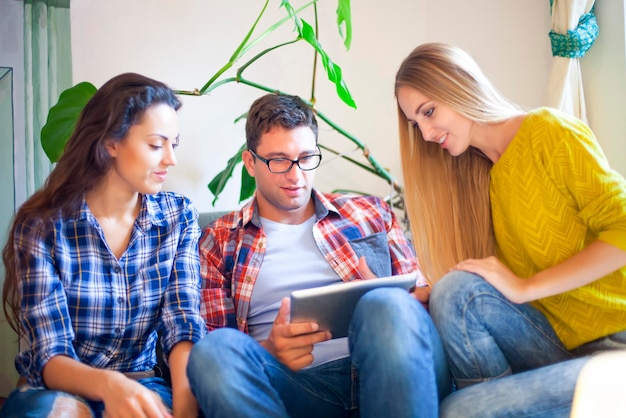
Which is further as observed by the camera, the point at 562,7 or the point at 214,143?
the point at 214,143

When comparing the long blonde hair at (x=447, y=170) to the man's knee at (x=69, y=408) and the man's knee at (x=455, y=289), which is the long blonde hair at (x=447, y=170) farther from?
the man's knee at (x=69, y=408)

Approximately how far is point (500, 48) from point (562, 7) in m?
0.34

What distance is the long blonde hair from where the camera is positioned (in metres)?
1.39

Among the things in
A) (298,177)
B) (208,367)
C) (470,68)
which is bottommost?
(208,367)

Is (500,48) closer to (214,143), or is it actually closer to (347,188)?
(347,188)

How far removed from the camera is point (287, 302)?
4.43 feet

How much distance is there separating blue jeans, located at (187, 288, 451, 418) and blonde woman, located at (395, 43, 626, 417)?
0.11 metres

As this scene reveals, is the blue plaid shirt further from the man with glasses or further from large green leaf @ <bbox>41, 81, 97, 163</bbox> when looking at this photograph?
large green leaf @ <bbox>41, 81, 97, 163</bbox>

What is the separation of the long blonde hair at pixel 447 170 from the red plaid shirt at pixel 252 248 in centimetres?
16

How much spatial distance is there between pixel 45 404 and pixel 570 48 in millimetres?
1721

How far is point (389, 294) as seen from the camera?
1.18 m

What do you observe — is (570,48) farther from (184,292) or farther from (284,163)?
(184,292)

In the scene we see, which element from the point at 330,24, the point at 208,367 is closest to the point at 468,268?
the point at 208,367

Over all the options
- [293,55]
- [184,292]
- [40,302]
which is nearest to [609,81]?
[293,55]
